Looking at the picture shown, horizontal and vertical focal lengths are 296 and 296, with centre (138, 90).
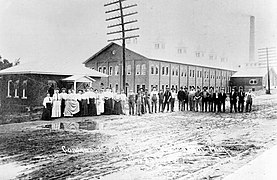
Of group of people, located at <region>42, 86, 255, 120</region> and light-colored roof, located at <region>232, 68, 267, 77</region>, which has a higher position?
light-colored roof, located at <region>232, 68, 267, 77</region>

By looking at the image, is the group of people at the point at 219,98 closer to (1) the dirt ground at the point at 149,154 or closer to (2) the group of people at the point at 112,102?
(2) the group of people at the point at 112,102

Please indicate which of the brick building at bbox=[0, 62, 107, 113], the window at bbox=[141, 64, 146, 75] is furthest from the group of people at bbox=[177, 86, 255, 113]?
the window at bbox=[141, 64, 146, 75]

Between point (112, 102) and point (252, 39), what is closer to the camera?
point (252, 39)

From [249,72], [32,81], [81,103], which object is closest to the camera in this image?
[249,72]

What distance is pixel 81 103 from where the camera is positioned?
679cm

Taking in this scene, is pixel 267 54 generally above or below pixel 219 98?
above

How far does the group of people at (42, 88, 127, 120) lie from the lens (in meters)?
5.96

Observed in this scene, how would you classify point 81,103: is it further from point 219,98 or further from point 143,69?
point 143,69

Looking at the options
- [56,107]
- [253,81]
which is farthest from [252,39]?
[56,107]

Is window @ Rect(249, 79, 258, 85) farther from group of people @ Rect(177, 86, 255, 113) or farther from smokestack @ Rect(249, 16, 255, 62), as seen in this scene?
smokestack @ Rect(249, 16, 255, 62)

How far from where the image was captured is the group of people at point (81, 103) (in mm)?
5957

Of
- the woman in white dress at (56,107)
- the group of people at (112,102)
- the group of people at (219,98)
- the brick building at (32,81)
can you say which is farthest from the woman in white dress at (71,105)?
the group of people at (219,98)

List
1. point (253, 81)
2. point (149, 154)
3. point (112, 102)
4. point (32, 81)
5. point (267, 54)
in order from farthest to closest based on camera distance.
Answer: point (112, 102)
point (32, 81)
point (253, 81)
point (267, 54)
point (149, 154)

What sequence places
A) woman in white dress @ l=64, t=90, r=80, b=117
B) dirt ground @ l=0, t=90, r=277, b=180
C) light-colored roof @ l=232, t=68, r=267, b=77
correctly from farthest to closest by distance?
woman in white dress @ l=64, t=90, r=80, b=117 → light-colored roof @ l=232, t=68, r=267, b=77 → dirt ground @ l=0, t=90, r=277, b=180
